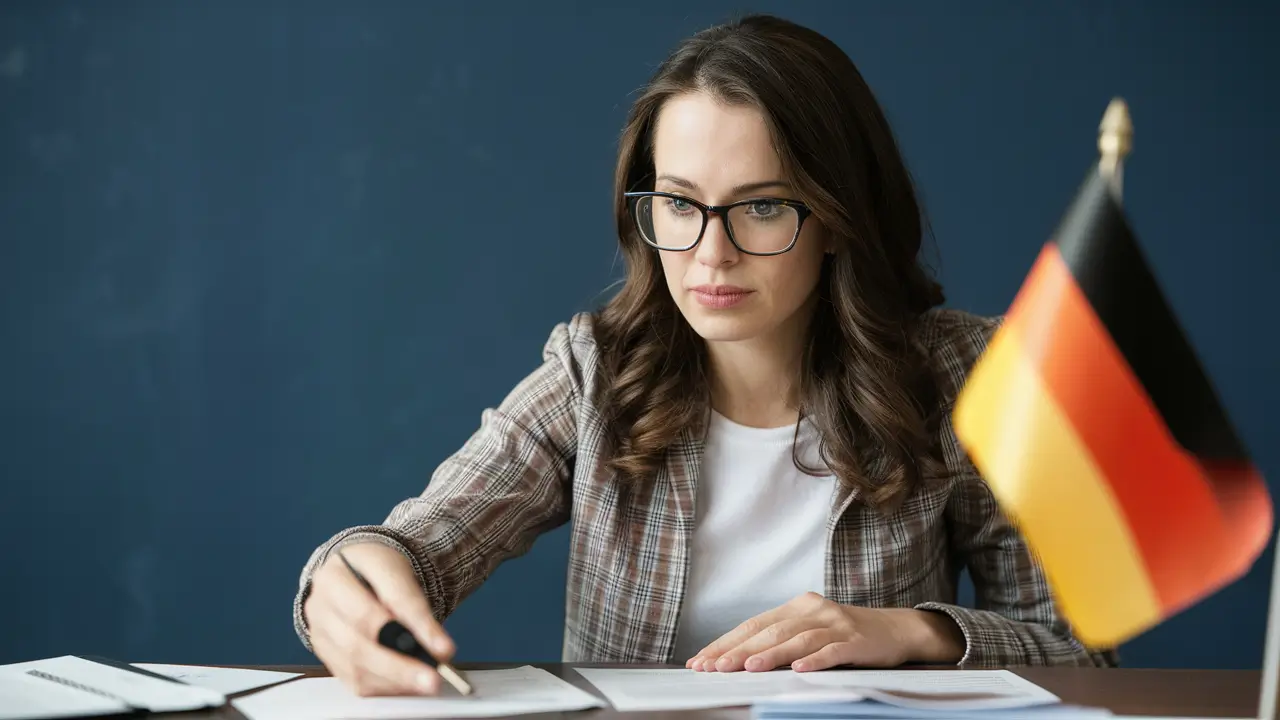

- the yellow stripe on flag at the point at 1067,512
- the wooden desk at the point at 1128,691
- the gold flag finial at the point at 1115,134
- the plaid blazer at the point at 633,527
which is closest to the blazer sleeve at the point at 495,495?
the plaid blazer at the point at 633,527

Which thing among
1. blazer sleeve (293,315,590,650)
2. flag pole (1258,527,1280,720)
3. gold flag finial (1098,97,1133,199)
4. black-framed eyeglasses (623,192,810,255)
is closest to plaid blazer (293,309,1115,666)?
blazer sleeve (293,315,590,650)

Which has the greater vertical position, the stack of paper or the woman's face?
the woman's face

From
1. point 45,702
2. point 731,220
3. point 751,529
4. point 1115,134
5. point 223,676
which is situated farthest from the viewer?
point 751,529

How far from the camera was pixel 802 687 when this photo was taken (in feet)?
3.70

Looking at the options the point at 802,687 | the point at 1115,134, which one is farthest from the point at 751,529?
the point at 1115,134

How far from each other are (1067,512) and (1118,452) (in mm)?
54

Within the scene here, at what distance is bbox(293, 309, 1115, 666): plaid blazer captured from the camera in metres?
1.51

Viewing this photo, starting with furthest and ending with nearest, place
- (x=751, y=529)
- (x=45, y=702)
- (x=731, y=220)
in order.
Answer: (x=751, y=529), (x=731, y=220), (x=45, y=702)

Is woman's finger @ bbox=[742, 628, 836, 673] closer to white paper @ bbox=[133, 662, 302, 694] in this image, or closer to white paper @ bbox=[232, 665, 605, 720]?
white paper @ bbox=[232, 665, 605, 720]

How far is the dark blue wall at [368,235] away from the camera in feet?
7.56

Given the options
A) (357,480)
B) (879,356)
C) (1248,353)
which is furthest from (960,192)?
(357,480)

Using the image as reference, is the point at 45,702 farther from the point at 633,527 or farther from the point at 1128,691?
the point at 1128,691

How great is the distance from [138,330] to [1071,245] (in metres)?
1.95

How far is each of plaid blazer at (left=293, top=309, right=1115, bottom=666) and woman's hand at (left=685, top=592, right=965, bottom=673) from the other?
0.15 m
